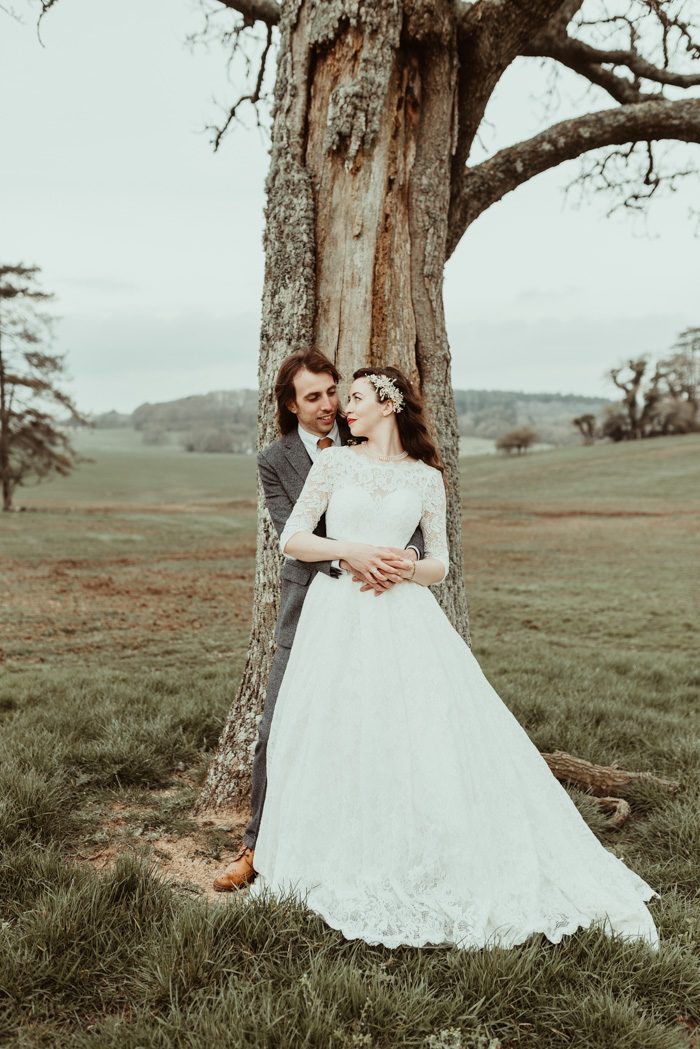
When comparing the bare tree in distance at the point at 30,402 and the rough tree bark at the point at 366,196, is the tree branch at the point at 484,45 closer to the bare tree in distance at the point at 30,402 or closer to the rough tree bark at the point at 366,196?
the rough tree bark at the point at 366,196

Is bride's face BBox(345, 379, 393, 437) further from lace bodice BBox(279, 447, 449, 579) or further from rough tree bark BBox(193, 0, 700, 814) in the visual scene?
rough tree bark BBox(193, 0, 700, 814)

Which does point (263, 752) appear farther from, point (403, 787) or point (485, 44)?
point (485, 44)

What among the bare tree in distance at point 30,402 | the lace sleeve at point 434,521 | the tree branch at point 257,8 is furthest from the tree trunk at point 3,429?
the lace sleeve at point 434,521

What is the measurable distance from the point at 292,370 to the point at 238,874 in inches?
97.1

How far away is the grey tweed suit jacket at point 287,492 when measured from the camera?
147 inches

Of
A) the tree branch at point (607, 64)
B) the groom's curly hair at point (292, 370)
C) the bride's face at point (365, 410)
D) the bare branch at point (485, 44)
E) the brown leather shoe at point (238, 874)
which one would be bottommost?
the brown leather shoe at point (238, 874)

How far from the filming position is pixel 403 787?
309 cm

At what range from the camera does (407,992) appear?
2.54 metres

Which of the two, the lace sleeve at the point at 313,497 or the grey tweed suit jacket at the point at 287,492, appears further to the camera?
the grey tweed suit jacket at the point at 287,492

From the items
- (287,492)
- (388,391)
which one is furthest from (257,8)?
(287,492)

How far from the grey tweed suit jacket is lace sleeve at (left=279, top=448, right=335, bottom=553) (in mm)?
222

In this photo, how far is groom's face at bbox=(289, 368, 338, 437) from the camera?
147 inches

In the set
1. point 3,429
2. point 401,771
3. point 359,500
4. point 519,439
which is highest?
point 519,439

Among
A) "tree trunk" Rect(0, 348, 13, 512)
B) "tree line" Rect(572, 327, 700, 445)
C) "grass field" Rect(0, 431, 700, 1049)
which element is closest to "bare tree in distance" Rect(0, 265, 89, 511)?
"tree trunk" Rect(0, 348, 13, 512)
